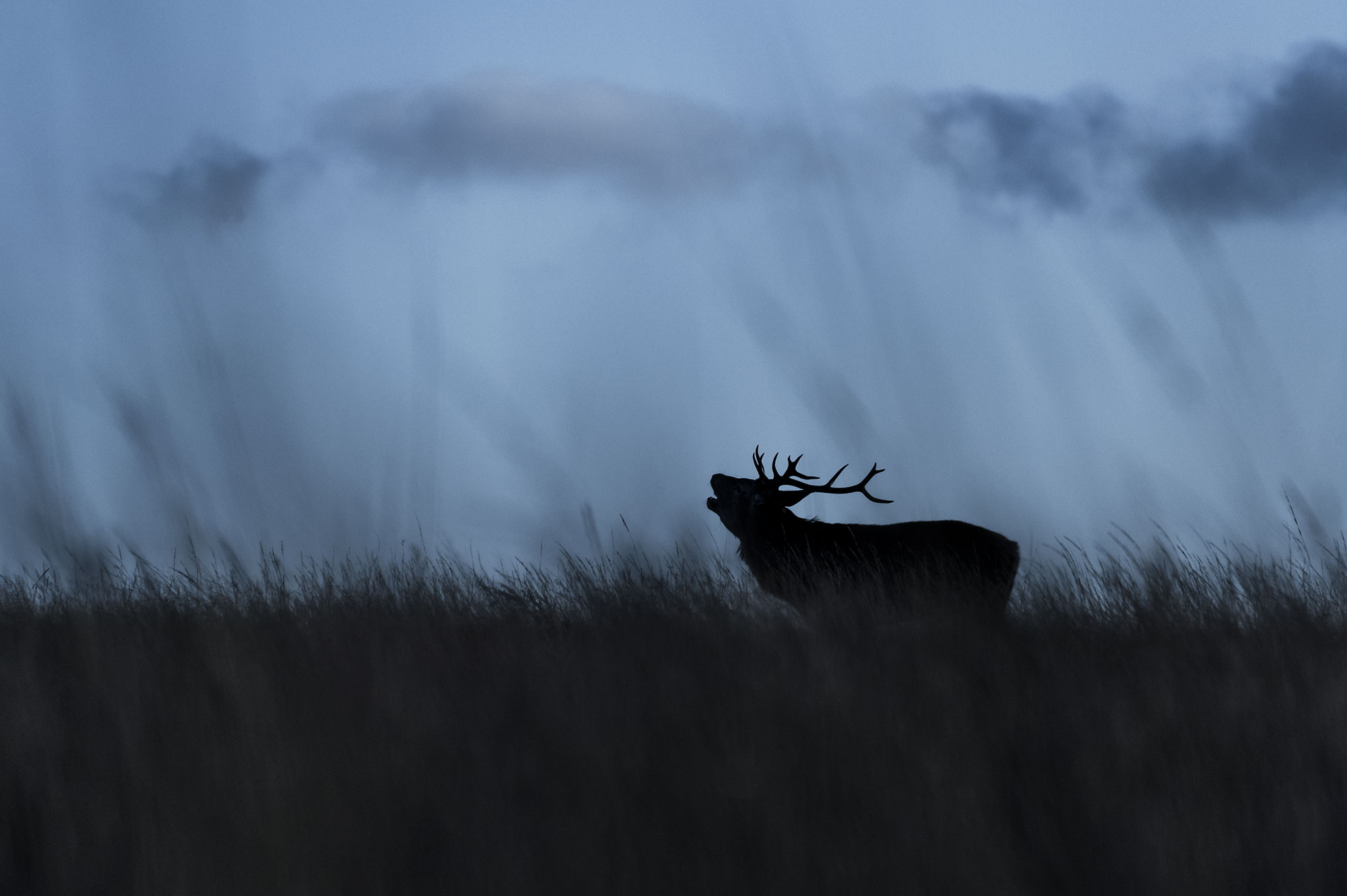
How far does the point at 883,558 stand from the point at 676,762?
17.6ft

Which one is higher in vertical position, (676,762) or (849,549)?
(849,549)

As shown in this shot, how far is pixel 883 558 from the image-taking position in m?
7.97

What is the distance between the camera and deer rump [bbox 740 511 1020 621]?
22.7 ft

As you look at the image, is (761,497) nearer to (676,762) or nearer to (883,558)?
(883,558)

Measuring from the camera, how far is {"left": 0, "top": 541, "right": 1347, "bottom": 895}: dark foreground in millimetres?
2486

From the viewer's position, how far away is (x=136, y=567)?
5703 mm

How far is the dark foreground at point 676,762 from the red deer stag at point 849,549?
2.28 m

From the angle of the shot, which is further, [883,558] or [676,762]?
[883,558]

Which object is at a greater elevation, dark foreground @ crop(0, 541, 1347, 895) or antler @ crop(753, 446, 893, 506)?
antler @ crop(753, 446, 893, 506)

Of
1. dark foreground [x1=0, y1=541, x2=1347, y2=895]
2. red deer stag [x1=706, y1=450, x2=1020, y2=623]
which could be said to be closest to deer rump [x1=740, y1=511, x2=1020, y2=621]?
red deer stag [x1=706, y1=450, x2=1020, y2=623]

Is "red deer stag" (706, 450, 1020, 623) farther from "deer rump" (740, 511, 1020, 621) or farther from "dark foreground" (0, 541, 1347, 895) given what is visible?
"dark foreground" (0, 541, 1347, 895)

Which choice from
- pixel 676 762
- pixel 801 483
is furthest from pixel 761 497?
pixel 676 762

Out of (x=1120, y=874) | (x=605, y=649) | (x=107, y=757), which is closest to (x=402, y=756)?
(x=107, y=757)

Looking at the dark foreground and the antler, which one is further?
the antler
